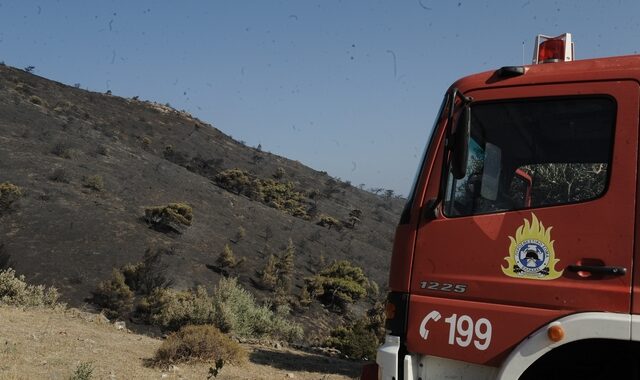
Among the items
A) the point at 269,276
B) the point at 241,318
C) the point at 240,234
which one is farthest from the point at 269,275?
the point at 241,318

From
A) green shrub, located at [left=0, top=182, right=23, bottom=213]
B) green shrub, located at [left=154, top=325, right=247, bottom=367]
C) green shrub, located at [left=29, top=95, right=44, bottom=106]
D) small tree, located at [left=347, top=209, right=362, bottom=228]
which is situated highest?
green shrub, located at [left=29, top=95, right=44, bottom=106]

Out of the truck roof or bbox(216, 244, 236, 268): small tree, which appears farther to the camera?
bbox(216, 244, 236, 268): small tree

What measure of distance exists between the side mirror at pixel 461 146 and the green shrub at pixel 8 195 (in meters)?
26.9

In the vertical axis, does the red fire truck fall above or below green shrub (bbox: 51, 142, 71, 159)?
below

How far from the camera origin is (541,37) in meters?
4.06

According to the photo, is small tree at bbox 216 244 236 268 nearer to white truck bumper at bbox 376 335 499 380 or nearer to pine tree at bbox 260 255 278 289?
pine tree at bbox 260 255 278 289

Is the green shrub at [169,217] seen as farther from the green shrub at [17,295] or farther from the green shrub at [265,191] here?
the green shrub at [17,295]

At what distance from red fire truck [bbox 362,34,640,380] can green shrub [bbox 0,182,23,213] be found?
86.9 feet

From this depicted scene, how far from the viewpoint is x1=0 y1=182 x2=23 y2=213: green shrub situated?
2569cm

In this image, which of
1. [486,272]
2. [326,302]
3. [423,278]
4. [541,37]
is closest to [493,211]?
[486,272]

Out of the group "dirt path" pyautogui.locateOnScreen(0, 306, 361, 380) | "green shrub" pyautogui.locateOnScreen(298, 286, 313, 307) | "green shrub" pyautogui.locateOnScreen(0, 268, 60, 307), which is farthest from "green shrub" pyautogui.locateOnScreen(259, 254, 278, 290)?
"dirt path" pyautogui.locateOnScreen(0, 306, 361, 380)

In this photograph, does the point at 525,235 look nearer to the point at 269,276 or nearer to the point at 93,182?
the point at 269,276

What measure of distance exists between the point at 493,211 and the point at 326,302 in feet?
85.3

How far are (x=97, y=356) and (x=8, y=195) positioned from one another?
2054 cm
